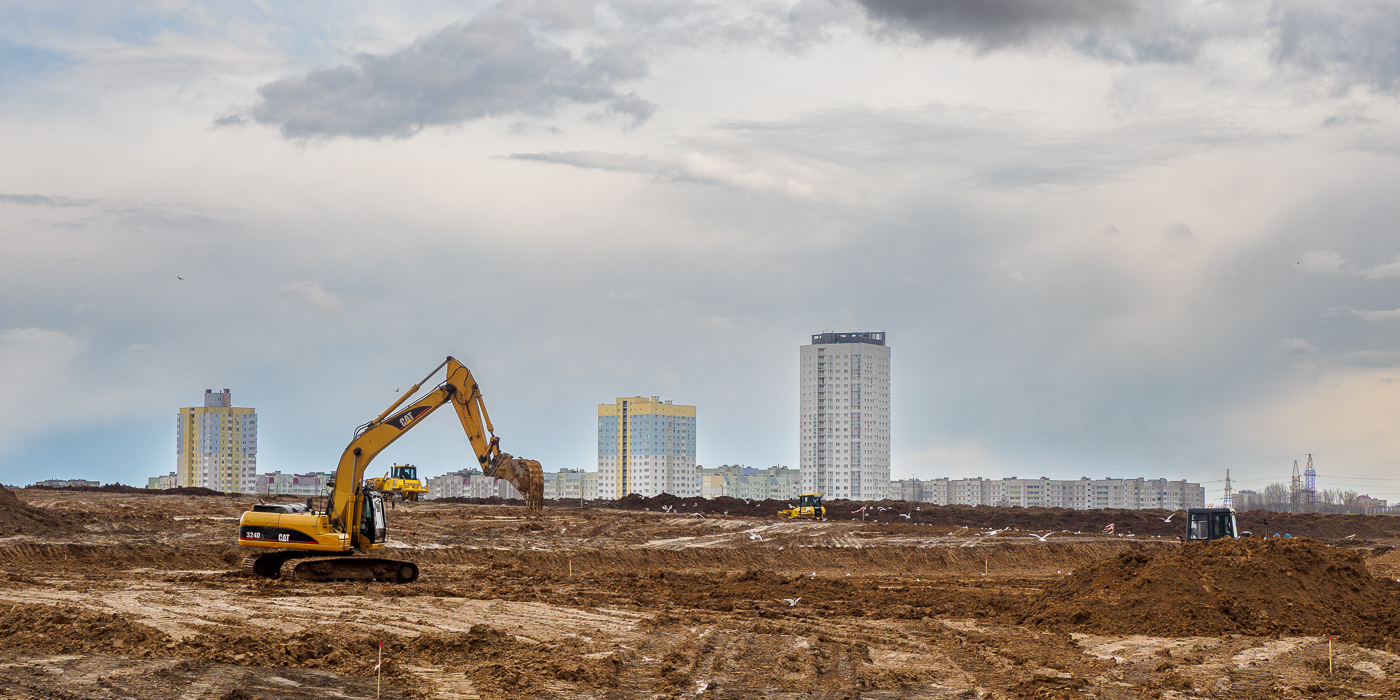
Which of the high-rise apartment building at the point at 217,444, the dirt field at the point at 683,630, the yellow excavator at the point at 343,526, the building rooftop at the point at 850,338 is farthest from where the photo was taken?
the building rooftop at the point at 850,338

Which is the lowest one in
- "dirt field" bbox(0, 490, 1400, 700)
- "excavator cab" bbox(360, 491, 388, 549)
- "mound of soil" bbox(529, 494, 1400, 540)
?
"mound of soil" bbox(529, 494, 1400, 540)

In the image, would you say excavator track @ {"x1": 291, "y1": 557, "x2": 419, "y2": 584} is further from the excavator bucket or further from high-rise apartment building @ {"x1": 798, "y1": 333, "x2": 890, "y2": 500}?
high-rise apartment building @ {"x1": 798, "y1": 333, "x2": 890, "y2": 500}

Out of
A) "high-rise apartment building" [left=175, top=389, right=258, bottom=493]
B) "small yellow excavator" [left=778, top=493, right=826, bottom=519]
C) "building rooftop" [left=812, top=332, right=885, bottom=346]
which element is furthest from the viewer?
"building rooftop" [left=812, top=332, right=885, bottom=346]

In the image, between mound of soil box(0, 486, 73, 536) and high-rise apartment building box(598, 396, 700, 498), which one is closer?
mound of soil box(0, 486, 73, 536)

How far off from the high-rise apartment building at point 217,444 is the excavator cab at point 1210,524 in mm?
163501

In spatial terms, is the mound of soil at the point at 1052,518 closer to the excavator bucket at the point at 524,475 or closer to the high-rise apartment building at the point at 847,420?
the excavator bucket at the point at 524,475

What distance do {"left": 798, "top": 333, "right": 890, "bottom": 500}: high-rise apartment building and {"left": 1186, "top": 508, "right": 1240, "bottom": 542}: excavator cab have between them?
5855 inches

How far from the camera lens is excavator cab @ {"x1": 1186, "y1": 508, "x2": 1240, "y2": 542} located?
34.3m

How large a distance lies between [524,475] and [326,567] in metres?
10.9

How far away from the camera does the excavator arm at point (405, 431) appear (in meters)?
25.9

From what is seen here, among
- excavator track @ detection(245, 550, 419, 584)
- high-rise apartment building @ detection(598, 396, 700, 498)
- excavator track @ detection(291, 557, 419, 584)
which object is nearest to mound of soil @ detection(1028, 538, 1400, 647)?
excavator track @ detection(291, 557, 419, 584)

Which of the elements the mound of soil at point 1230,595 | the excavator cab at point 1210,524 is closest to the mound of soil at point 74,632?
the mound of soil at point 1230,595

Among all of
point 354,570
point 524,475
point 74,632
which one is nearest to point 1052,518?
point 524,475

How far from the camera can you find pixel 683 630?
19156 mm
